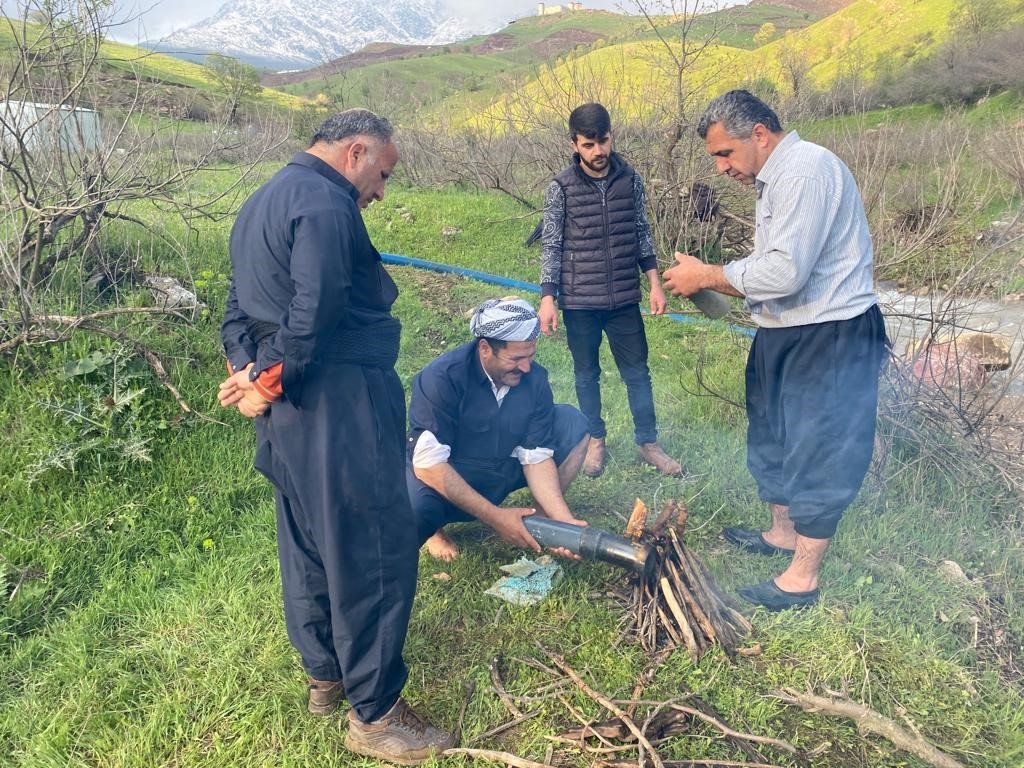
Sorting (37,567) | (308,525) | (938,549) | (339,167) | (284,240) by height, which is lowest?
(938,549)

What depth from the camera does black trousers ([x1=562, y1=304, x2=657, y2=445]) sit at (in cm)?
409

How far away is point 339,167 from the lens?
2.02 m

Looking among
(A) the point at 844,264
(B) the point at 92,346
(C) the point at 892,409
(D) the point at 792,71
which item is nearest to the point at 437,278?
(B) the point at 92,346

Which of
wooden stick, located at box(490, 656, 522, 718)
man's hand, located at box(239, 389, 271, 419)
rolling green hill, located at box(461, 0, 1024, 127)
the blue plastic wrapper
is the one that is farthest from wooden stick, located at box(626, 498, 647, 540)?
rolling green hill, located at box(461, 0, 1024, 127)

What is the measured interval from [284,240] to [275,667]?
70.8 inches

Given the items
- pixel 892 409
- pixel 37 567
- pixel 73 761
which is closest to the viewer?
pixel 73 761

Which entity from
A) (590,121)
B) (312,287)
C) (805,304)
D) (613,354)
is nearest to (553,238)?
(590,121)

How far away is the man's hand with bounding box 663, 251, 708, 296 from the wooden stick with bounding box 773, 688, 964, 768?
5.35 feet

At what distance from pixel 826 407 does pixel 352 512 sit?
191 cm

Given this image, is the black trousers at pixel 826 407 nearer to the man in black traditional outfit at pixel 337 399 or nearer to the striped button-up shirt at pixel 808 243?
the striped button-up shirt at pixel 808 243

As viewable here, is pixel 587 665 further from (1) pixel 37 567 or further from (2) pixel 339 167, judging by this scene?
(1) pixel 37 567

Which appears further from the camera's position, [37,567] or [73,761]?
[37,567]

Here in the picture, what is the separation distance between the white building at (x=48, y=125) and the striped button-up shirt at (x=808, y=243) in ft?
13.6

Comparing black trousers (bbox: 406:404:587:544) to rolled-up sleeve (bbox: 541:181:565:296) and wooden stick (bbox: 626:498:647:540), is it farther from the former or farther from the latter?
rolled-up sleeve (bbox: 541:181:565:296)
